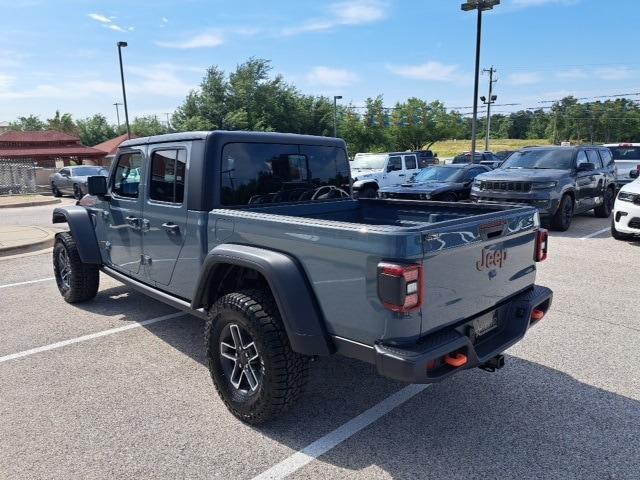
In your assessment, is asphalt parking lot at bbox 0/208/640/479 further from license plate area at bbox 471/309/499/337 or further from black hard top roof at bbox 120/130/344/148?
black hard top roof at bbox 120/130/344/148

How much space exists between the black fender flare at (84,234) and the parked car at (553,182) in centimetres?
844

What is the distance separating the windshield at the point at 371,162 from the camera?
17.6m

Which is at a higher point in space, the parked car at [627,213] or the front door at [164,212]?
the front door at [164,212]

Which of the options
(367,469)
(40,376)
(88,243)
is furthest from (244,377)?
(88,243)

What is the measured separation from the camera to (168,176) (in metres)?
4.03

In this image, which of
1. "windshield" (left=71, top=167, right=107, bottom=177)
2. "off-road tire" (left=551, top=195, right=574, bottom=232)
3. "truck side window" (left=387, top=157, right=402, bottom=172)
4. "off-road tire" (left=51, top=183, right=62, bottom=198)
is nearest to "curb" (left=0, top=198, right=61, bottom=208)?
"windshield" (left=71, top=167, right=107, bottom=177)

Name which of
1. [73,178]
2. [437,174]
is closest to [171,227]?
[437,174]

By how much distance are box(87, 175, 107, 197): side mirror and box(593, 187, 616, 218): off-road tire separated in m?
12.4

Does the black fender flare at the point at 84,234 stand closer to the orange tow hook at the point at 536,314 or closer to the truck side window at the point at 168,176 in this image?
the truck side window at the point at 168,176

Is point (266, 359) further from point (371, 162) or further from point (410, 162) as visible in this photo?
point (410, 162)

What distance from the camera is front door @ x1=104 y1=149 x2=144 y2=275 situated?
4.44 m

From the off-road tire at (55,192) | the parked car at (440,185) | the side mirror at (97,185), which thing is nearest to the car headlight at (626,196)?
the parked car at (440,185)

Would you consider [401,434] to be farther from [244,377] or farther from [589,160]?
[589,160]

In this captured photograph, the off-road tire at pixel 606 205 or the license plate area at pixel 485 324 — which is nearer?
the license plate area at pixel 485 324
